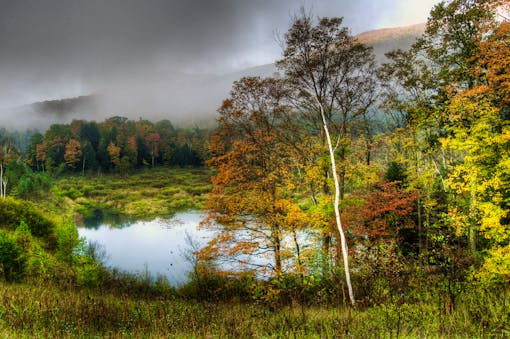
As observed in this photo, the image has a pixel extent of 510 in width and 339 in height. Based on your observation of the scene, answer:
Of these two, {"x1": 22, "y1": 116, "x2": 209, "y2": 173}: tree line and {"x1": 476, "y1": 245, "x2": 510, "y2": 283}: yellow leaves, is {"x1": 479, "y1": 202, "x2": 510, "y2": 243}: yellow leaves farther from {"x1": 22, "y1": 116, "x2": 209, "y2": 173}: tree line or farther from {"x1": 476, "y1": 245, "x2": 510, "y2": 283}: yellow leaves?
{"x1": 22, "y1": 116, "x2": 209, "y2": 173}: tree line

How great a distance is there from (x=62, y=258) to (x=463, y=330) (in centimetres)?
1981

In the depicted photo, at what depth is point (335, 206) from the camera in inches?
365

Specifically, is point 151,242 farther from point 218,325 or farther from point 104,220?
point 218,325

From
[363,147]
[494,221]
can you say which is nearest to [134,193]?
[363,147]

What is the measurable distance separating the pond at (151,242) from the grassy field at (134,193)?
5.49 m

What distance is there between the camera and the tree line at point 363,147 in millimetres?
10383

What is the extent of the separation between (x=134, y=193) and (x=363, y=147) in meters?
55.0

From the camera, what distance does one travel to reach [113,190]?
212ft

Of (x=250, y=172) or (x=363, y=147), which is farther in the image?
(x=363, y=147)

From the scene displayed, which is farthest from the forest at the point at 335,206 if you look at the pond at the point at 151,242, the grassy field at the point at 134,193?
the grassy field at the point at 134,193

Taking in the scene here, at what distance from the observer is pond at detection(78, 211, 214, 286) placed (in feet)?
79.0

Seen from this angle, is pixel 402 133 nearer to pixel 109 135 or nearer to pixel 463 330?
pixel 463 330

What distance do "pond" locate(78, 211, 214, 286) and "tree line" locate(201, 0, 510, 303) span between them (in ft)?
15.3

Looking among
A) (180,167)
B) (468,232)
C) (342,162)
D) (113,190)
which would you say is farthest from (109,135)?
(468,232)
